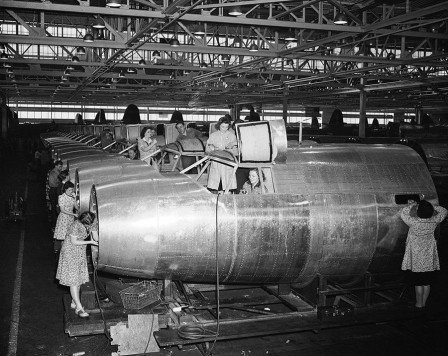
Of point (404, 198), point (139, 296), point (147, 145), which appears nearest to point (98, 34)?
point (147, 145)

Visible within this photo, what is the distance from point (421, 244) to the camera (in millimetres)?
8414

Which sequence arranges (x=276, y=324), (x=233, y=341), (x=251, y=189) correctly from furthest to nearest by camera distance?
1. (x=251, y=189)
2. (x=233, y=341)
3. (x=276, y=324)

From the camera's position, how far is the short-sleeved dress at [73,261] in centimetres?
842

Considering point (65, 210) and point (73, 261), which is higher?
point (65, 210)

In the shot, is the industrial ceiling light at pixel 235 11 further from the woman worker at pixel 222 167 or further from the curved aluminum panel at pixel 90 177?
the curved aluminum panel at pixel 90 177

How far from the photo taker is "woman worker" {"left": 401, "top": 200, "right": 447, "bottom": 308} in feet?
27.5

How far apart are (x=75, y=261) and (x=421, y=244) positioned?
609cm

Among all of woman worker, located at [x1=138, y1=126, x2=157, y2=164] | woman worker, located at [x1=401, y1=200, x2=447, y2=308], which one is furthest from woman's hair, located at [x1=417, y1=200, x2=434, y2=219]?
woman worker, located at [x1=138, y1=126, x2=157, y2=164]

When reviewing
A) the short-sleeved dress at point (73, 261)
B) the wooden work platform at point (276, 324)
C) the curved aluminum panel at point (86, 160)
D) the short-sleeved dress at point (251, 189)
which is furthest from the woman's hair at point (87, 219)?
the curved aluminum panel at point (86, 160)

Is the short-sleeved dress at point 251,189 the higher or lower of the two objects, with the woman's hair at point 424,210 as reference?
higher

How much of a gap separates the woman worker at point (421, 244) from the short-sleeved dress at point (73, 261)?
5664 millimetres

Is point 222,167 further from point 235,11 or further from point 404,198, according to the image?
point 235,11

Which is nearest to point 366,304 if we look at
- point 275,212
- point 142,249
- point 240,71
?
point 275,212

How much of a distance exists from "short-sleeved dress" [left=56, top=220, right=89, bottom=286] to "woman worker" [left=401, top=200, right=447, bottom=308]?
5664 millimetres
